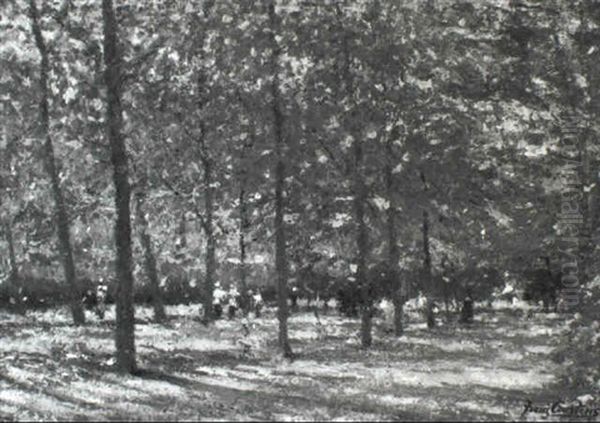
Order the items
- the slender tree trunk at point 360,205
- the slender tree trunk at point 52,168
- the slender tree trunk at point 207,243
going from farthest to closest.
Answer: the slender tree trunk at point 207,243 < the slender tree trunk at point 52,168 < the slender tree trunk at point 360,205

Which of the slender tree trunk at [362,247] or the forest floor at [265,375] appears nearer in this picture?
the forest floor at [265,375]

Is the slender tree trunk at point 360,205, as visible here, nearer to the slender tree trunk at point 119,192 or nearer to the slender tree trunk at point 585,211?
the slender tree trunk at point 585,211

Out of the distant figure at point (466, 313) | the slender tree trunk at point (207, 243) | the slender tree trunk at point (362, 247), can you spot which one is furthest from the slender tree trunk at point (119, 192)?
the distant figure at point (466, 313)

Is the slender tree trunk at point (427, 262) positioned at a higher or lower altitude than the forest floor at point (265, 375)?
higher

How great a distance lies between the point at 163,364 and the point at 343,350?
7436 millimetres

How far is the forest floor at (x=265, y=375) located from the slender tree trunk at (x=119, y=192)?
814 mm

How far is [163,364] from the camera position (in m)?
22.3

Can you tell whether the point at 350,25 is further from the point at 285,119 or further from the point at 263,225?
the point at 263,225

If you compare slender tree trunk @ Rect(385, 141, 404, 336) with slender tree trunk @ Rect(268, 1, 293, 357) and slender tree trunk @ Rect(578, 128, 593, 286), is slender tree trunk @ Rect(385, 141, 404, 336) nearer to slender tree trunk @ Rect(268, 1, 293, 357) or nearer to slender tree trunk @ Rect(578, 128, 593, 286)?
slender tree trunk @ Rect(268, 1, 293, 357)
